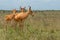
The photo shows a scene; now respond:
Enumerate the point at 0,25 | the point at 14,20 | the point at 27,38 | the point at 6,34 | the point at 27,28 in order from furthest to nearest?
the point at 0,25 → the point at 14,20 → the point at 27,28 → the point at 6,34 → the point at 27,38

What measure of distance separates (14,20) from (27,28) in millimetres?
1826

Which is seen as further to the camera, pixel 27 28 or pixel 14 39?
pixel 27 28

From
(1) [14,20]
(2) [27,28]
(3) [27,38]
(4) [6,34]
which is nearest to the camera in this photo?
(3) [27,38]

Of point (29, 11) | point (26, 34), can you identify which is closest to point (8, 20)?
point (29, 11)

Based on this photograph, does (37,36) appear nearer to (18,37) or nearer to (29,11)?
(18,37)

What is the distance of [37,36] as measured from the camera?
279 inches

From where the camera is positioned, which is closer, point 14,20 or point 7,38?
point 7,38

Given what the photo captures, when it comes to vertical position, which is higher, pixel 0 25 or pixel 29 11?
pixel 29 11

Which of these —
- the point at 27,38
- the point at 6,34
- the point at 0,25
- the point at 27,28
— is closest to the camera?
the point at 27,38

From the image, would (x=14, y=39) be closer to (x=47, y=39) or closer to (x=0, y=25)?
(x=47, y=39)

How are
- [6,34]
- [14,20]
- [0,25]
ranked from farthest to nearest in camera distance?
[0,25] → [14,20] → [6,34]

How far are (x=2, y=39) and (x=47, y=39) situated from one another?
133cm

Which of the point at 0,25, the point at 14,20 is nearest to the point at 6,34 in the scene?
the point at 14,20

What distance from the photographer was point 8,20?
10.9m
